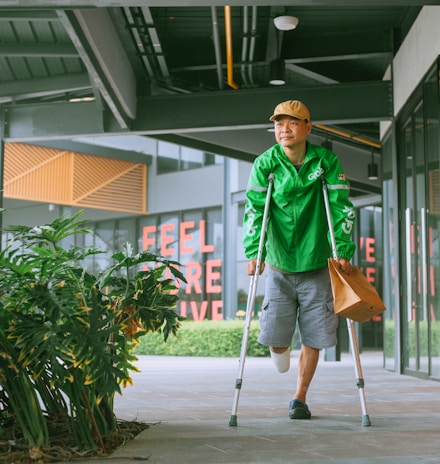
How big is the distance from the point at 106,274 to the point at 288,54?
7.82 m

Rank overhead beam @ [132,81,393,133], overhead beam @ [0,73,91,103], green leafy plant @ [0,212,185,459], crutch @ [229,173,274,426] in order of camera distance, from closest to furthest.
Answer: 1. green leafy plant @ [0,212,185,459]
2. crutch @ [229,173,274,426]
3. overhead beam @ [132,81,393,133]
4. overhead beam @ [0,73,91,103]

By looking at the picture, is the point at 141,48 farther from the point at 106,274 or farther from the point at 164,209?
the point at 164,209

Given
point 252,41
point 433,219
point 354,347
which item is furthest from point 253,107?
point 354,347

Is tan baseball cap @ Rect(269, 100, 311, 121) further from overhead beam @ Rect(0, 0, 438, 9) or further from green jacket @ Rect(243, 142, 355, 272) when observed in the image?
overhead beam @ Rect(0, 0, 438, 9)

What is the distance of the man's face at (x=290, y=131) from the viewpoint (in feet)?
15.0

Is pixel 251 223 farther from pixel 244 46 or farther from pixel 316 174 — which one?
pixel 244 46

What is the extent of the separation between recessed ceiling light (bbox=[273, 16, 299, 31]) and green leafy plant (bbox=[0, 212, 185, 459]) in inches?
227

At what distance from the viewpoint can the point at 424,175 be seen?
834 cm

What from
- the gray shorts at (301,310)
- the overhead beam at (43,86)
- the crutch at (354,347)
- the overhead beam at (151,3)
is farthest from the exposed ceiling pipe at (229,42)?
the gray shorts at (301,310)

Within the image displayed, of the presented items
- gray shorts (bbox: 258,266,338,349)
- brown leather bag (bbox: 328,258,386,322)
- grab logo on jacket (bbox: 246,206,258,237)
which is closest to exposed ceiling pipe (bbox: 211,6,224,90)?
grab logo on jacket (bbox: 246,206,258,237)

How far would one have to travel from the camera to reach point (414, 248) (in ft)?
28.7

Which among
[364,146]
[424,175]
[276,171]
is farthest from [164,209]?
[276,171]

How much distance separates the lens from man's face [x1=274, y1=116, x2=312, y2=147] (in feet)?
15.0

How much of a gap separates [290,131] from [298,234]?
60 cm
